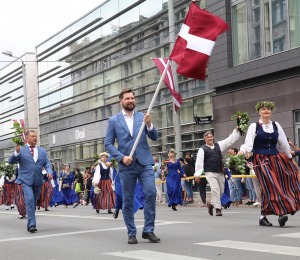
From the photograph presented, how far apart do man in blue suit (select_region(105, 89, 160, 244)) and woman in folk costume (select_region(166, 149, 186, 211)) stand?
424 inches

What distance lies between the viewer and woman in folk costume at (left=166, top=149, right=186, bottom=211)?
1977 centimetres

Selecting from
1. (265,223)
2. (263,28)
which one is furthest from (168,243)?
(263,28)

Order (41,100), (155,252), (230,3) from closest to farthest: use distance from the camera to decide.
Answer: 1. (155,252)
2. (230,3)
3. (41,100)

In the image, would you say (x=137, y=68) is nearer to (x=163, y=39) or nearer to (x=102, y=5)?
(x=163, y=39)

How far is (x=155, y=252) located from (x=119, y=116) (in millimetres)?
2030

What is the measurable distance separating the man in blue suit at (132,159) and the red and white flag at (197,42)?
882mm

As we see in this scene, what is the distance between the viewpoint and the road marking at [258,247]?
7.30 m

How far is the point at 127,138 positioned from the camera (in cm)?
888

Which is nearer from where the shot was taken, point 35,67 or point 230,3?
point 230,3

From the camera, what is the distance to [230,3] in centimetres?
3009

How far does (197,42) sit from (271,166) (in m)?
2.39

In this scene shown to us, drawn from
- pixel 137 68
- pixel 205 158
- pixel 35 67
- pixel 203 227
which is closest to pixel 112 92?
pixel 137 68

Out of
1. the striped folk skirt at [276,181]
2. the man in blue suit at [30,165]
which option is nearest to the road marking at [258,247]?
the striped folk skirt at [276,181]

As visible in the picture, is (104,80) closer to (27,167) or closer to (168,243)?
(27,167)
